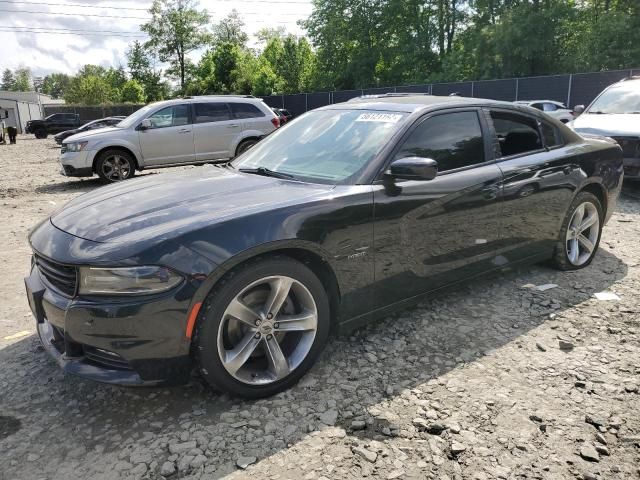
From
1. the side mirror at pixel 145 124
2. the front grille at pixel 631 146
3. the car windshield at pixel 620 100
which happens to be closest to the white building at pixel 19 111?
the side mirror at pixel 145 124

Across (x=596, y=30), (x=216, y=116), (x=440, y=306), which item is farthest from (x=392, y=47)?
(x=440, y=306)

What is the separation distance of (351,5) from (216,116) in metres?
39.3

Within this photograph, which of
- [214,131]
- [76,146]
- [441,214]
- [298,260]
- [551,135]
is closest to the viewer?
[298,260]

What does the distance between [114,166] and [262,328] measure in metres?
8.91

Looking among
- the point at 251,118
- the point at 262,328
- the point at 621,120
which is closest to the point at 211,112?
the point at 251,118

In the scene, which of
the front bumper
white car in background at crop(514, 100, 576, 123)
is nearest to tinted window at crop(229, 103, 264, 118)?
the front bumper

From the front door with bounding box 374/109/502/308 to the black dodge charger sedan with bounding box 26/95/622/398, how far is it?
0.4 inches

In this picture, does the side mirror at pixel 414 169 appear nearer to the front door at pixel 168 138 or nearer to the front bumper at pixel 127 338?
the front bumper at pixel 127 338

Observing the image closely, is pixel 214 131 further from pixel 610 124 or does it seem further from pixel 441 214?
pixel 441 214

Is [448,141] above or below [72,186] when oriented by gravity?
above

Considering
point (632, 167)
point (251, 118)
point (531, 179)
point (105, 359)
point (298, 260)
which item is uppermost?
point (251, 118)

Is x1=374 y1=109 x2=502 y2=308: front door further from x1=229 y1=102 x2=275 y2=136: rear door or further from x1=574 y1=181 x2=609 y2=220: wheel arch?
x1=229 y1=102 x2=275 y2=136: rear door

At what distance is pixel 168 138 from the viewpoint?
1092cm

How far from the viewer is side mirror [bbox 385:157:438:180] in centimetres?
308
